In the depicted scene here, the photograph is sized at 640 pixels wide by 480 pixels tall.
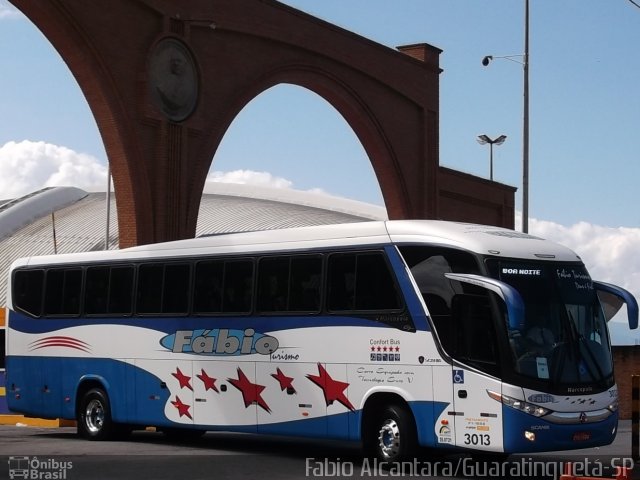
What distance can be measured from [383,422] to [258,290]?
3.00 m

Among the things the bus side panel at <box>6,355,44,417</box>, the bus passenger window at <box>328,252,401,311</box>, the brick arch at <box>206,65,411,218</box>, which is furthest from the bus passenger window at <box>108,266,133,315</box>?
the brick arch at <box>206,65,411,218</box>

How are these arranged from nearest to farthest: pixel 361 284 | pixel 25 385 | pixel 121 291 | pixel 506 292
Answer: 1. pixel 506 292
2. pixel 361 284
3. pixel 121 291
4. pixel 25 385

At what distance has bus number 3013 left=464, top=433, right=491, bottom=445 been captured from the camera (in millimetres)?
13562

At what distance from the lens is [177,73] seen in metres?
26.8

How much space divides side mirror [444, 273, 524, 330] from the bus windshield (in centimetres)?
31

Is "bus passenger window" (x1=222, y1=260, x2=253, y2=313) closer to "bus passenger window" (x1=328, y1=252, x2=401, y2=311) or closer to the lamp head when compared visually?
"bus passenger window" (x1=328, y1=252, x2=401, y2=311)

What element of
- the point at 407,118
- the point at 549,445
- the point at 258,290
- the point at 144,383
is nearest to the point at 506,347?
the point at 549,445

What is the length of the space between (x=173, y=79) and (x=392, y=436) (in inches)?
563

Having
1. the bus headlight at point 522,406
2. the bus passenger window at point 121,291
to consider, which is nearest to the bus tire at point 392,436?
the bus headlight at point 522,406

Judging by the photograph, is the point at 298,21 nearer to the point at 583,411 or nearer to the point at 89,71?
the point at 89,71

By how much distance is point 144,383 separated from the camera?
1859 cm

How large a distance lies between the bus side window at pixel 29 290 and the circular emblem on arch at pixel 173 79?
21.3 feet

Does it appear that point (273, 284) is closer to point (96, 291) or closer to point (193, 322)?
point (193, 322)

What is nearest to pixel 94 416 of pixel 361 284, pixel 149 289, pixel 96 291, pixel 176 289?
pixel 96 291
